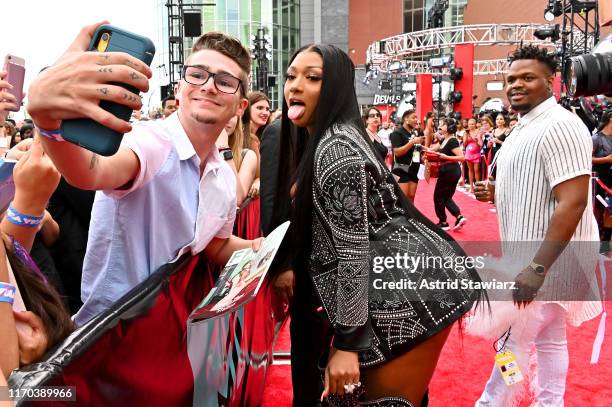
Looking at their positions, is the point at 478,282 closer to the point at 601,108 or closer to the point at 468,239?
the point at 468,239

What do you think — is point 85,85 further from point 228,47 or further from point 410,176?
point 410,176

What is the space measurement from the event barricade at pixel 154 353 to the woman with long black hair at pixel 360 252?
1.24 ft

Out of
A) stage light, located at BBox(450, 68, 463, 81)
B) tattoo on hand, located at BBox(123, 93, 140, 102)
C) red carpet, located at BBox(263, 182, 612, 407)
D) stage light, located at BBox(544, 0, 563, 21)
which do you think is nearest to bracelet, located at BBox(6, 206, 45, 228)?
tattoo on hand, located at BBox(123, 93, 140, 102)

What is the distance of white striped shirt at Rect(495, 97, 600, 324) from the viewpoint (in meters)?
2.31

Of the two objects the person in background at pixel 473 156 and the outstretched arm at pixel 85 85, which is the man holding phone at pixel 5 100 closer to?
the outstretched arm at pixel 85 85

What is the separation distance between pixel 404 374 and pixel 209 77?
1180 mm

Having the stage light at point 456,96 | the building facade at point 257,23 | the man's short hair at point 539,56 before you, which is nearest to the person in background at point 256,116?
the man's short hair at point 539,56

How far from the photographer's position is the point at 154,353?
121cm

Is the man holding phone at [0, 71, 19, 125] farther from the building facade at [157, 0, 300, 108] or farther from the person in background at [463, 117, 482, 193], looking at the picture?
the building facade at [157, 0, 300, 108]

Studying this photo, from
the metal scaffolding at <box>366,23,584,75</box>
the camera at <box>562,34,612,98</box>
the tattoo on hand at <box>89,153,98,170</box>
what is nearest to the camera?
the tattoo on hand at <box>89,153,98,170</box>

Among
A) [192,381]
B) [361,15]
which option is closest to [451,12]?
[361,15]

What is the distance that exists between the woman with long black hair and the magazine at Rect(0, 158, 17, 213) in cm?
91

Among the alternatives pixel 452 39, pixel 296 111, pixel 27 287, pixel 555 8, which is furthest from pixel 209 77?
pixel 452 39

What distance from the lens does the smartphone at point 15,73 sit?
1.62 metres
